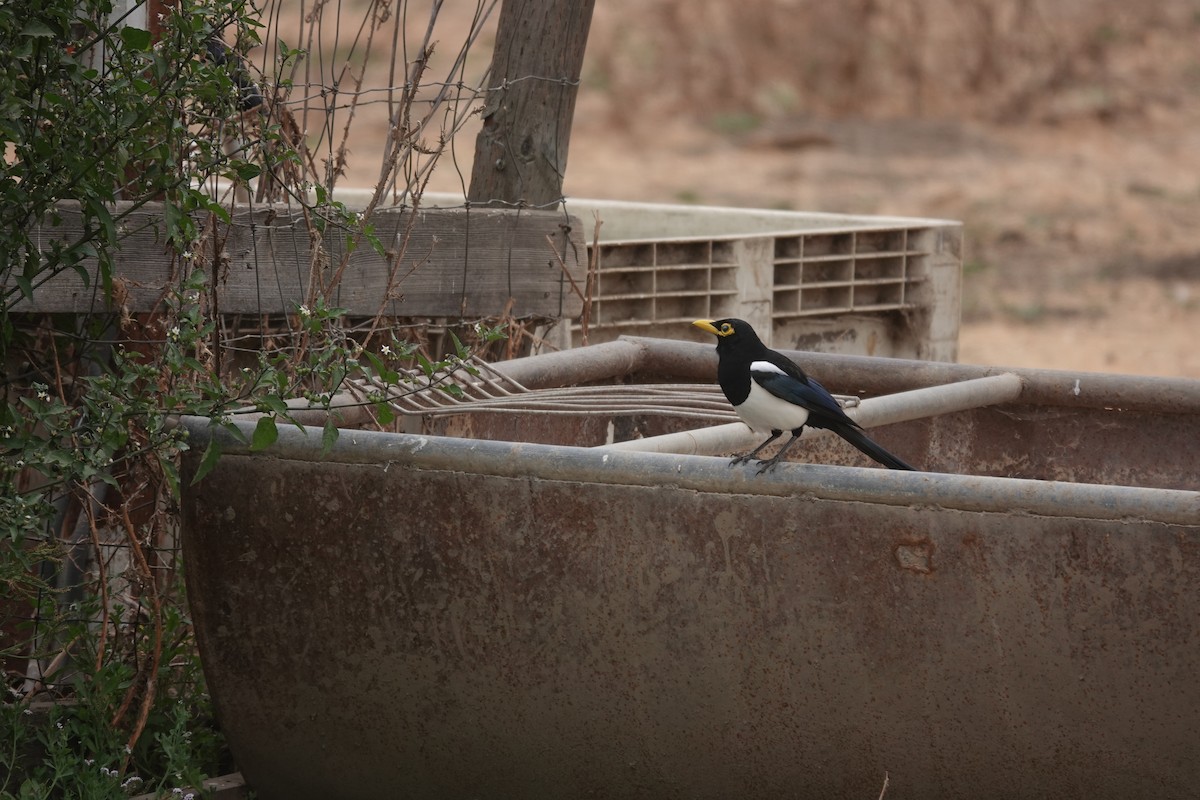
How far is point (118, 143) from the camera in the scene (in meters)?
2.84

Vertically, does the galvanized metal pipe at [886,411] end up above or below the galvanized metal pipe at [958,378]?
below

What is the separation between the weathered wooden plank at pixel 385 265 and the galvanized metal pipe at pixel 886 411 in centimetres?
67

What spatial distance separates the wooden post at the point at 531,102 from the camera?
4539 mm

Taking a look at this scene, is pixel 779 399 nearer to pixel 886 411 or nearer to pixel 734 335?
pixel 734 335

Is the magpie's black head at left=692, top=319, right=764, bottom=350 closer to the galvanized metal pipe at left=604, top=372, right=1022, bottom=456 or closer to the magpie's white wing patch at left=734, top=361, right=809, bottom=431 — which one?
the magpie's white wing patch at left=734, top=361, right=809, bottom=431

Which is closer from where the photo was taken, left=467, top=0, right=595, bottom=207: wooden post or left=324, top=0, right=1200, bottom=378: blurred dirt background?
left=467, top=0, right=595, bottom=207: wooden post

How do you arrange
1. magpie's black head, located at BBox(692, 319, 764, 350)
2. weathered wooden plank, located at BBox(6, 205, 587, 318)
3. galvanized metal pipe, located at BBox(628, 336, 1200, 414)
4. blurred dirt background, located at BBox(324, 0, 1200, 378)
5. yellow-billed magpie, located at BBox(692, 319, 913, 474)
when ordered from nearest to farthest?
yellow-billed magpie, located at BBox(692, 319, 913, 474) → magpie's black head, located at BBox(692, 319, 764, 350) → weathered wooden plank, located at BBox(6, 205, 587, 318) → galvanized metal pipe, located at BBox(628, 336, 1200, 414) → blurred dirt background, located at BBox(324, 0, 1200, 378)

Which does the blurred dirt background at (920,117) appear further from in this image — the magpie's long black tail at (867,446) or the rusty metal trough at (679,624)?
the rusty metal trough at (679,624)

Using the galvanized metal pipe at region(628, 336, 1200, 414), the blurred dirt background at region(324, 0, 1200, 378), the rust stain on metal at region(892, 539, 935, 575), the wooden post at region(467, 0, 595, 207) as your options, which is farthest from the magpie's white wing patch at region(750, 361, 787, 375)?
the blurred dirt background at region(324, 0, 1200, 378)

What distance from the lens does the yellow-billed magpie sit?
2.99 m

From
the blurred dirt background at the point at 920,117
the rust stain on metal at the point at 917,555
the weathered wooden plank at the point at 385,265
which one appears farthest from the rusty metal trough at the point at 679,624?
the blurred dirt background at the point at 920,117

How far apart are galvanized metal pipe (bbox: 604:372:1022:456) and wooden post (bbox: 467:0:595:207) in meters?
1.14

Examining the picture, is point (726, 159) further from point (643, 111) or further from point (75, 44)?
point (75, 44)

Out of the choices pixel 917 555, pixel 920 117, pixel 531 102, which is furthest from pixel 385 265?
pixel 920 117
